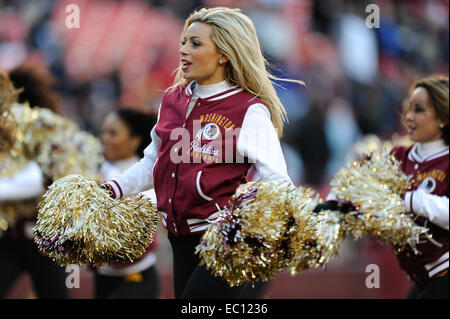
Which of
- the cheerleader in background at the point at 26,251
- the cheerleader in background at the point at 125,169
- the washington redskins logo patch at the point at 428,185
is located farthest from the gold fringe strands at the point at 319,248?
the cheerleader in background at the point at 26,251

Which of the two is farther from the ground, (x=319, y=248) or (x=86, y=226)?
(x=86, y=226)

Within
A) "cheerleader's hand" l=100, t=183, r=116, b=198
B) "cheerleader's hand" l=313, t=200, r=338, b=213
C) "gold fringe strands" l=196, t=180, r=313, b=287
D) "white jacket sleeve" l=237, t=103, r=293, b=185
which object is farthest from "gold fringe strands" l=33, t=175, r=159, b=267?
"cheerleader's hand" l=313, t=200, r=338, b=213

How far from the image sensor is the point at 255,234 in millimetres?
2779

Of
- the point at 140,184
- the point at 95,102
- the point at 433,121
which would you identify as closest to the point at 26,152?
the point at 140,184

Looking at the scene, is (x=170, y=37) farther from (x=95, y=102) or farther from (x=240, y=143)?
(x=240, y=143)

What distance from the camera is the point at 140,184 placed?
11.0 feet

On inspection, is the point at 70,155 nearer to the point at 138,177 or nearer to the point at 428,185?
the point at 138,177

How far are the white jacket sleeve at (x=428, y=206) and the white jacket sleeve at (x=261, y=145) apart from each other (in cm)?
107

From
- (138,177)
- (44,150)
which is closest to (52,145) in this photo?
(44,150)

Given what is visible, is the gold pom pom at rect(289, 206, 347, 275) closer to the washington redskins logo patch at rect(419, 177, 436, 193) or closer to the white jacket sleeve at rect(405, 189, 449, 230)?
the white jacket sleeve at rect(405, 189, 449, 230)

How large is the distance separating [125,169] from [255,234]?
2382 millimetres

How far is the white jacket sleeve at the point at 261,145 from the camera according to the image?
9.72 ft

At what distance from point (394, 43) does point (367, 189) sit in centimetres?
719

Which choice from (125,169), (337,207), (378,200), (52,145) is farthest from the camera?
(125,169)
